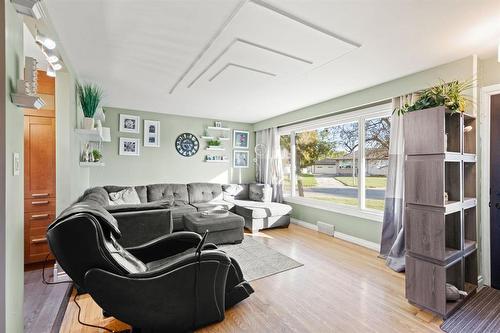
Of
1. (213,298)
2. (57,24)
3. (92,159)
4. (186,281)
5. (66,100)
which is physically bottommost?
(213,298)

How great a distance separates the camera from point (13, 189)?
4.25ft

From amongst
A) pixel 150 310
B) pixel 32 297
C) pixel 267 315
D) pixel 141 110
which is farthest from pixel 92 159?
pixel 267 315

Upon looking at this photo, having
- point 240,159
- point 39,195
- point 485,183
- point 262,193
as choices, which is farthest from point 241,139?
point 485,183

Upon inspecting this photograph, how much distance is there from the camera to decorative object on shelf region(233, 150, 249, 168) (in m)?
6.04

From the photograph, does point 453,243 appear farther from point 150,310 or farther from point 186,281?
point 150,310

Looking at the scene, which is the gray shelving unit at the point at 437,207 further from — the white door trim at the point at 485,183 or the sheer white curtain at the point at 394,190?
the sheer white curtain at the point at 394,190

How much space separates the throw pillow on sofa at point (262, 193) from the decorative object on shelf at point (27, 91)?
14.2 ft

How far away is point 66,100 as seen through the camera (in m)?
2.46

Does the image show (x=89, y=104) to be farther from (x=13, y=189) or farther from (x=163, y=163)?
(x=163, y=163)

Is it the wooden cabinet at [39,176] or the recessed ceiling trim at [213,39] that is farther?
the wooden cabinet at [39,176]

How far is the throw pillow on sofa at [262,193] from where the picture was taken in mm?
5266

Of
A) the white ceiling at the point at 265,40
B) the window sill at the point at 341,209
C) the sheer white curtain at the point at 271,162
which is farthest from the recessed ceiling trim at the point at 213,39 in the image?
the window sill at the point at 341,209

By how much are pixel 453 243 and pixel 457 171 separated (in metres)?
0.70

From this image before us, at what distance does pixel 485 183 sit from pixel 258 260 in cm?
270
